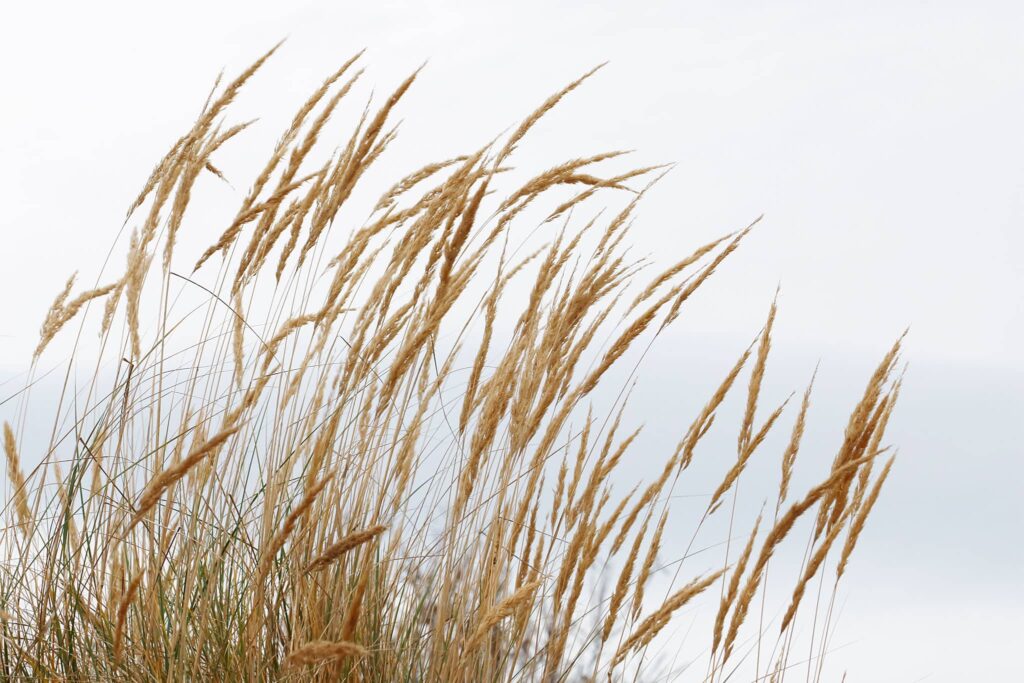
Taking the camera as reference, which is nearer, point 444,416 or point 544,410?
point 544,410

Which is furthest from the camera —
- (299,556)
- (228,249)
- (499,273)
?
(228,249)

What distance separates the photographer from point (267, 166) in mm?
2004

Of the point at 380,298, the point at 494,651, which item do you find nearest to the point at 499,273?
the point at 380,298

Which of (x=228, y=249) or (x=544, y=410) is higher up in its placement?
(x=228, y=249)

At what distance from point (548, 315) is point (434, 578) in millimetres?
577

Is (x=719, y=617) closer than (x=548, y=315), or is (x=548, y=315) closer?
(x=719, y=617)

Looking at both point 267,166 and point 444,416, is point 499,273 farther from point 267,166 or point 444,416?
point 267,166

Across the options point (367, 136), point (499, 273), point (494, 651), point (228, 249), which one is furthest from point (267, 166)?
point (494, 651)

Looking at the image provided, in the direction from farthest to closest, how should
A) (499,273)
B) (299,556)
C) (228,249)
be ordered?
(228,249)
(499,273)
(299,556)

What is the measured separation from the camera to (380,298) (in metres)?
1.75

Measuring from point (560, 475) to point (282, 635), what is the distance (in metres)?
0.63

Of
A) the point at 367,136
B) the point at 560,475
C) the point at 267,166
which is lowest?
the point at 560,475

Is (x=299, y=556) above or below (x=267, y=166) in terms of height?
below

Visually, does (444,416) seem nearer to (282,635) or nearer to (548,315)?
(548,315)
